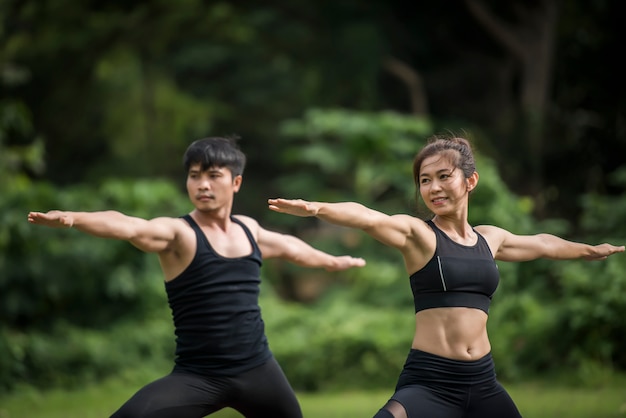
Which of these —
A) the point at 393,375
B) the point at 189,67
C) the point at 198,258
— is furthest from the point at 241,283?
the point at 189,67

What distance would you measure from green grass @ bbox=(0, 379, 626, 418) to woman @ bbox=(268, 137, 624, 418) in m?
3.63

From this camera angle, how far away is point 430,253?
197 inches

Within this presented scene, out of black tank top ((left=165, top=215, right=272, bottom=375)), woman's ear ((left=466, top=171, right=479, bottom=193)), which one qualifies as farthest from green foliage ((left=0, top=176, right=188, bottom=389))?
woman's ear ((left=466, top=171, right=479, bottom=193))

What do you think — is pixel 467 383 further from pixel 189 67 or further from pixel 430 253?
pixel 189 67

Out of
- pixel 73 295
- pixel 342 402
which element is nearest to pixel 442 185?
pixel 342 402

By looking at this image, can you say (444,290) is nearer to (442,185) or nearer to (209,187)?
(442,185)

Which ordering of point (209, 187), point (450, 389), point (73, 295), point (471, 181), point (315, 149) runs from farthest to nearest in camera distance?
point (315, 149) < point (73, 295) < point (209, 187) < point (471, 181) < point (450, 389)

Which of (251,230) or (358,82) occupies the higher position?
(358,82)

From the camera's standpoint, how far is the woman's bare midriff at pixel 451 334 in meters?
4.93

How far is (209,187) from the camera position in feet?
18.5

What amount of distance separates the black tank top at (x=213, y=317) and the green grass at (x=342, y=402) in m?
3.67

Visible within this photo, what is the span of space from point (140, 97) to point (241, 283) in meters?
18.2

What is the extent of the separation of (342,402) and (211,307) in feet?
15.6

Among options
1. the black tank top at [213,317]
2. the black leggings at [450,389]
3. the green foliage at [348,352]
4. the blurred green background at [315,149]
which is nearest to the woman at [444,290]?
the black leggings at [450,389]
